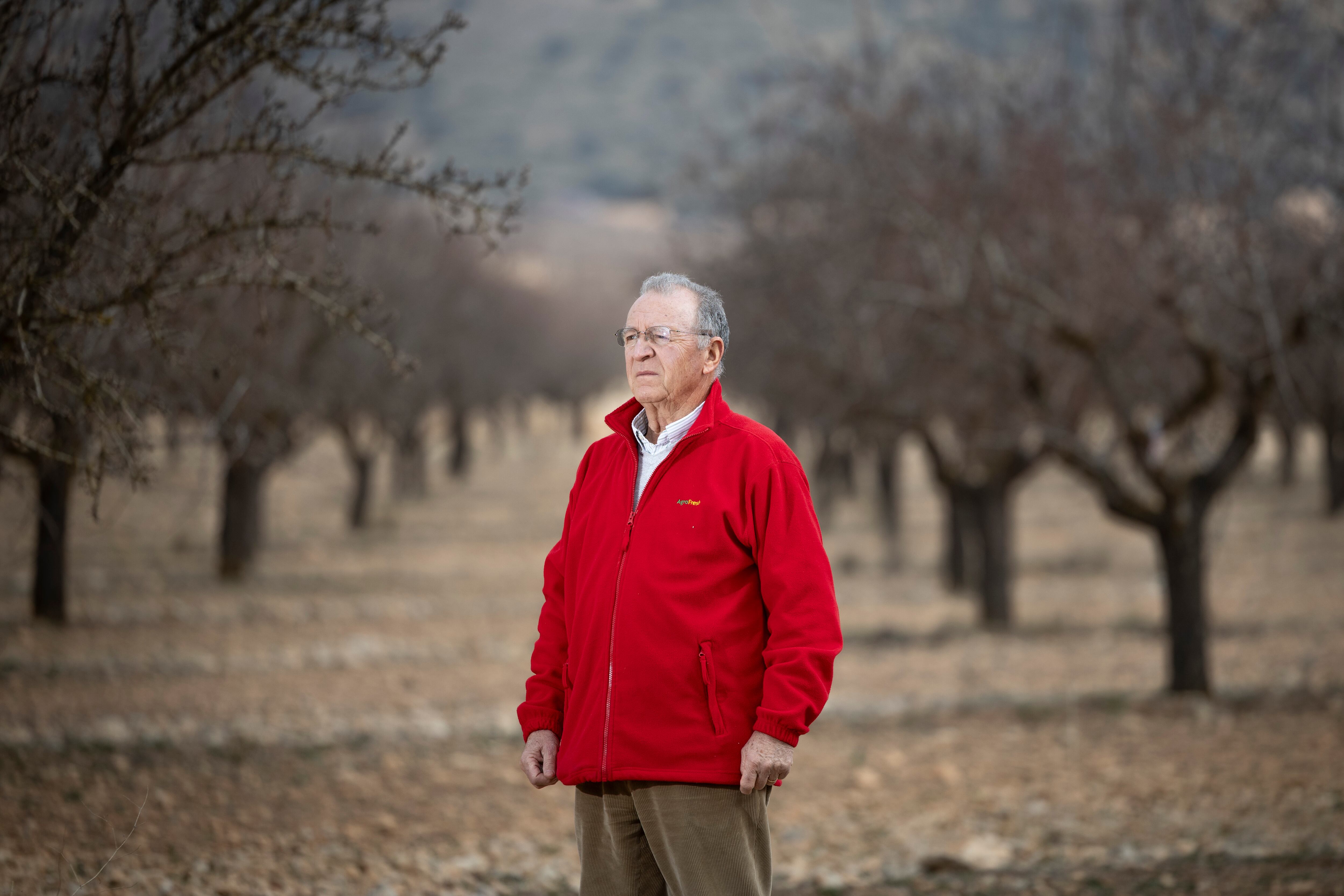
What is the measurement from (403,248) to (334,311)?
666 inches

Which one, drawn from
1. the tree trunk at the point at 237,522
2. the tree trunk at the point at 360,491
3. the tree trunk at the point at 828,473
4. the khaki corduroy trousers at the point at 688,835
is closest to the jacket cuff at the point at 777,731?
the khaki corduroy trousers at the point at 688,835

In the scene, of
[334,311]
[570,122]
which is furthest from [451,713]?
[570,122]

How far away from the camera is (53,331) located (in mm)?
4199

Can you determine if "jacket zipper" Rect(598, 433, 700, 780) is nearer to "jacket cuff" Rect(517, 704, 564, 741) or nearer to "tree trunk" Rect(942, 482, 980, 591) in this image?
"jacket cuff" Rect(517, 704, 564, 741)

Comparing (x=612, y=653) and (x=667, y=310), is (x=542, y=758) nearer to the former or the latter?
(x=612, y=653)

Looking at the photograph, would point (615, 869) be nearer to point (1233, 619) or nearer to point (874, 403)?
point (874, 403)

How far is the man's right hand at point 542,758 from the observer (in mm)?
2863

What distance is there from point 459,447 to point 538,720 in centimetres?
3667

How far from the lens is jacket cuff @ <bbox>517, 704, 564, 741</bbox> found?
2.91 metres

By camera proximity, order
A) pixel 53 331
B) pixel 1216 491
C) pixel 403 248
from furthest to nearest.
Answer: pixel 403 248 < pixel 1216 491 < pixel 53 331

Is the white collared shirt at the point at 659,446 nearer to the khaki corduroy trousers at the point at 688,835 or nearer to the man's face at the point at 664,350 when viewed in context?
the man's face at the point at 664,350

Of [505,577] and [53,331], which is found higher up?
[53,331]

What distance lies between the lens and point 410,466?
31.4 m

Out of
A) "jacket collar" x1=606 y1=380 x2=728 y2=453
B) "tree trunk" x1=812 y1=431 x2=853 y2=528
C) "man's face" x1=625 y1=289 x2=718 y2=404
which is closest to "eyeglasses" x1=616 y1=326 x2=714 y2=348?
"man's face" x1=625 y1=289 x2=718 y2=404
